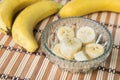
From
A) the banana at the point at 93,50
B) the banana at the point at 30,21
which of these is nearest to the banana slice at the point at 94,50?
the banana at the point at 93,50

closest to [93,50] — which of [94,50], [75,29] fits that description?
[94,50]

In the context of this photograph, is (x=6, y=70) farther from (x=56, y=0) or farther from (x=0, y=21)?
(x=56, y=0)

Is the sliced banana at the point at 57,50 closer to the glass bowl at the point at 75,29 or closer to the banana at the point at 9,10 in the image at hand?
the glass bowl at the point at 75,29

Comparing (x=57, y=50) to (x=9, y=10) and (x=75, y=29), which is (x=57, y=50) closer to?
(x=75, y=29)

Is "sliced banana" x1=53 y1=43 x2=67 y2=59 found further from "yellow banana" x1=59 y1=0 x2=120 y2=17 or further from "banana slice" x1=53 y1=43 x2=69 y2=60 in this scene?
"yellow banana" x1=59 y1=0 x2=120 y2=17

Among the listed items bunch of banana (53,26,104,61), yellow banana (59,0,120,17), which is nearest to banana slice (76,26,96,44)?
bunch of banana (53,26,104,61)

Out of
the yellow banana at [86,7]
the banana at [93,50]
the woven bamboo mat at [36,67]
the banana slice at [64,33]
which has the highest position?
the yellow banana at [86,7]
